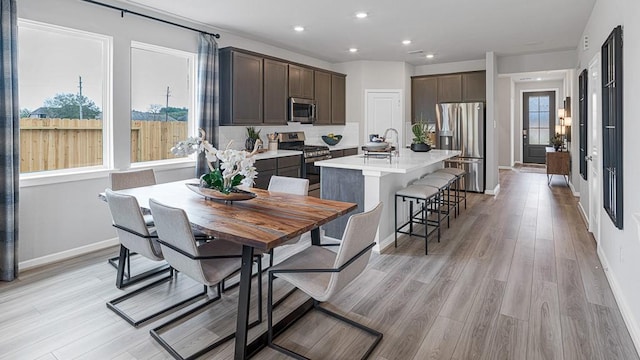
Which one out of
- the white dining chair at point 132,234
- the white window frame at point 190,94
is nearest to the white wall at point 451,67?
the white window frame at point 190,94

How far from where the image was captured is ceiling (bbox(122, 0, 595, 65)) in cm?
409

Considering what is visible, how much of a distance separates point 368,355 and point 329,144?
18.2ft

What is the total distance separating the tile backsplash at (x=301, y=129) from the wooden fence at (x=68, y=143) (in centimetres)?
97

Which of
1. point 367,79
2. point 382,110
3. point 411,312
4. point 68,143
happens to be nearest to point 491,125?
point 382,110

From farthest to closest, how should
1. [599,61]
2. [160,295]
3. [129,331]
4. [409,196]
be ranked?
[409,196]
[599,61]
[160,295]
[129,331]

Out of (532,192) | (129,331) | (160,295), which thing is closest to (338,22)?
(160,295)

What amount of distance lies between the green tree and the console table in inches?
338

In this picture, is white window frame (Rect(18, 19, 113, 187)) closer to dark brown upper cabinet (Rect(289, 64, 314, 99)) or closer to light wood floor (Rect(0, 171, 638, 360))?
light wood floor (Rect(0, 171, 638, 360))

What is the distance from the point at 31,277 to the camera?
3.22 m

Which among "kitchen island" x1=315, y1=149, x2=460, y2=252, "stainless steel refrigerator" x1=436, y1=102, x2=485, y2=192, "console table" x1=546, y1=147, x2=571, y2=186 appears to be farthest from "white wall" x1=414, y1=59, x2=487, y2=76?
"kitchen island" x1=315, y1=149, x2=460, y2=252

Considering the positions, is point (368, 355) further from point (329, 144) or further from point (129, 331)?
point (329, 144)

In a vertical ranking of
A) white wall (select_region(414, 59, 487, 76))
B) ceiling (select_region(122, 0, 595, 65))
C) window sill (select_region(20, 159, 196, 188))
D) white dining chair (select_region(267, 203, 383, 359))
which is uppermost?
white wall (select_region(414, 59, 487, 76))

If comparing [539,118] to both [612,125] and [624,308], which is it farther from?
[624,308]

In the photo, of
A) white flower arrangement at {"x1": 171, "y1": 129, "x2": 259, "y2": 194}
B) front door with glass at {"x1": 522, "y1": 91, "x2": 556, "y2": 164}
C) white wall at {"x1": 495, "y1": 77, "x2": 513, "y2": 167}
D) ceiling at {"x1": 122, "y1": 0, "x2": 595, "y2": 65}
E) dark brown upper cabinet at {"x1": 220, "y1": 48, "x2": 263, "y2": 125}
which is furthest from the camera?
front door with glass at {"x1": 522, "y1": 91, "x2": 556, "y2": 164}
